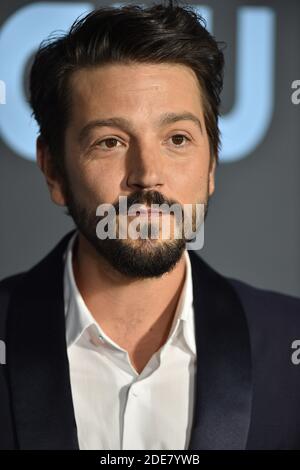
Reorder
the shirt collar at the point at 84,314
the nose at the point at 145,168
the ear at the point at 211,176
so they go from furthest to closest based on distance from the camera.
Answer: the ear at the point at 211,176 < the shirt collar at the point at 84,314 < the nose at the point at 145,168

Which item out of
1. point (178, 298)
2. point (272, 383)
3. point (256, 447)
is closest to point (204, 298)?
point (178, 298)

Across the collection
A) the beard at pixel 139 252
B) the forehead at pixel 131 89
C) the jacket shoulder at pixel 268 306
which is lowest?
the jacket shoulder at pixel 268 306

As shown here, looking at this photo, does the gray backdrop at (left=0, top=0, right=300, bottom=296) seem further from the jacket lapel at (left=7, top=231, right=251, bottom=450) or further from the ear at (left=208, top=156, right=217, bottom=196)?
the jacket lapel at (left=7, top=231, right=251, bottom=450)

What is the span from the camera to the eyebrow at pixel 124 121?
1497 mm

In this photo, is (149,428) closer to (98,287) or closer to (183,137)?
(98,287)

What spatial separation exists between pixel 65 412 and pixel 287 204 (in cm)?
90

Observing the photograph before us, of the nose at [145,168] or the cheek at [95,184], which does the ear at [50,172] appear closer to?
the cheek at [95,184]

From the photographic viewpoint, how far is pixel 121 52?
5.04 feet

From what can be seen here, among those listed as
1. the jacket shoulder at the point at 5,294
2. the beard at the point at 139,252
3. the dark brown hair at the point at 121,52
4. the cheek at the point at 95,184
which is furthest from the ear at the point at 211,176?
the jacket shoulder at the point at 5,294

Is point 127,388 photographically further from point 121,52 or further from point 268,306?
point 121,52

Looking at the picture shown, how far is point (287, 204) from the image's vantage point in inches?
79.1

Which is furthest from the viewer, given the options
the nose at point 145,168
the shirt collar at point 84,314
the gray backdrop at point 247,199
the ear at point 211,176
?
the gray backdrop at point 247,199

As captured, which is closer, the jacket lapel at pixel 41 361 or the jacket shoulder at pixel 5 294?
the jacket lapel at pixel 41 361

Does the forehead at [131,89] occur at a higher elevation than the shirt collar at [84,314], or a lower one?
higher
